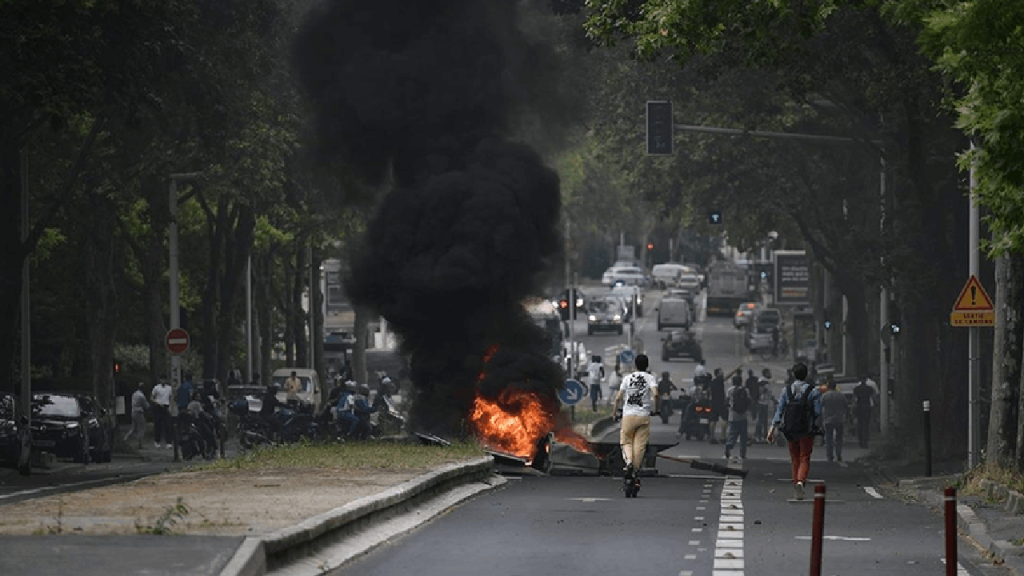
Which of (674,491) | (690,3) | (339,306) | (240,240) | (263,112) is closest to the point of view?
(690,3)

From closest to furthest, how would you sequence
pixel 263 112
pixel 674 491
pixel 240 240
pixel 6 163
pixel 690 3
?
pixel 690 3 < pixel 674 491 < pixel 6 163 < pixel 263 112 < pixel 240 240

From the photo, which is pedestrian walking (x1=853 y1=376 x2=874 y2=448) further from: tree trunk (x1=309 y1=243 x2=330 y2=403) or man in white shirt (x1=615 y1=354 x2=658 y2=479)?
man in white shirt (x1=615 y1=354 x2=658 y2=479)

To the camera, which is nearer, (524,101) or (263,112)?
(524,101)

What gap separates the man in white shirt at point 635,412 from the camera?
24.5 m

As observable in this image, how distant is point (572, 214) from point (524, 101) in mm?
90038

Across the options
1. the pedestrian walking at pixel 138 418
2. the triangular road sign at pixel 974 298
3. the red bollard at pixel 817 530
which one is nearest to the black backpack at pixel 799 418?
the triangular road sign at pixel 974 298

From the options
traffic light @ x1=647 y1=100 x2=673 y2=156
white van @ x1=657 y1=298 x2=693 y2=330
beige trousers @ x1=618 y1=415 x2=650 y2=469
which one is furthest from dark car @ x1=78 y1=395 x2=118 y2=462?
white van @ x1=657 y1=298 x2=693 y2=330

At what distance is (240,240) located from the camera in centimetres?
5781

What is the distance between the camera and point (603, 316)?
110 metres

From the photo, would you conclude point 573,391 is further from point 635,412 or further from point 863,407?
point 635,412

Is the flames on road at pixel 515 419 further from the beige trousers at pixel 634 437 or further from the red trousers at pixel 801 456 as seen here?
the beige trousers at pixel 634 437

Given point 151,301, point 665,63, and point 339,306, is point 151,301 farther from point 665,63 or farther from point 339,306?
point 339,306

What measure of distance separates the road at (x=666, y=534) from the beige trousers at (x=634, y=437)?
1.76 ft

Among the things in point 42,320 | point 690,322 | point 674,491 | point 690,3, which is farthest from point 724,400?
point 690,322
